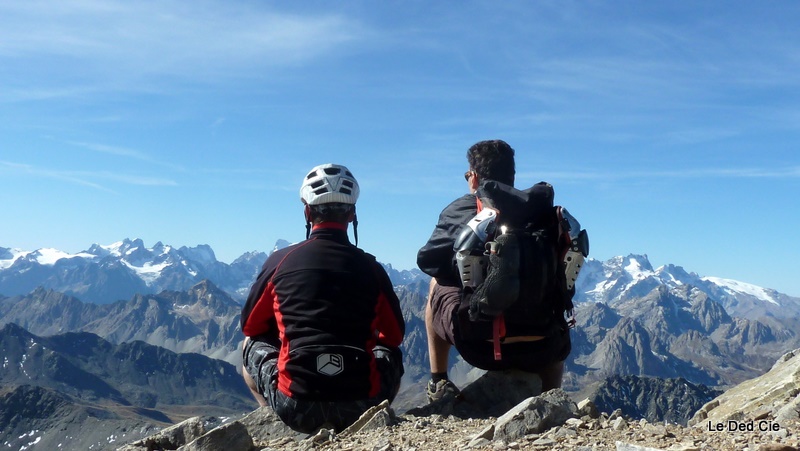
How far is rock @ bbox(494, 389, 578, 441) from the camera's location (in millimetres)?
9102

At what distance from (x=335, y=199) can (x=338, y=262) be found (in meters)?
1.00

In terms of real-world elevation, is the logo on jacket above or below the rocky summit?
above

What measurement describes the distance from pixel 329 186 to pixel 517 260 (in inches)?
118

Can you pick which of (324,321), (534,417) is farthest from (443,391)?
(534,417)

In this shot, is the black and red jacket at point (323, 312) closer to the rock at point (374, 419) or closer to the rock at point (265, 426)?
the rock at point (374, 419)

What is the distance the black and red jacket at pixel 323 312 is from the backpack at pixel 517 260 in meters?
1.37

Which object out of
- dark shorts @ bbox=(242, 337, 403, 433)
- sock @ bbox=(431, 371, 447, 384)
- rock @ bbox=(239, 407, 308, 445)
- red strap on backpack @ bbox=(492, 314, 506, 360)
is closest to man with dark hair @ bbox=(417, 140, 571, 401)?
sock @ bbox=(431, 371, 447, 384)

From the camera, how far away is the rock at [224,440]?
9859 mm

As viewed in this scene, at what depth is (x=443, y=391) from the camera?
12.5m

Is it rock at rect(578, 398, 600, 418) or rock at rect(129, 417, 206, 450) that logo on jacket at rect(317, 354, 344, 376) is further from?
rock at rect(578, 398, 600, 418)

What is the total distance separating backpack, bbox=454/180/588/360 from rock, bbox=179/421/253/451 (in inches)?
150

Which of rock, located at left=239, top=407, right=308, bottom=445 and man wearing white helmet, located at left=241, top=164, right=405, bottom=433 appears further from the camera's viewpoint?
rock, located at left=239, top=407, right=308, bottom=445

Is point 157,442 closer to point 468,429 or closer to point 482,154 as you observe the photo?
point 468,429

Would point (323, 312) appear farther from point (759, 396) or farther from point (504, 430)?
point (759, 396)
